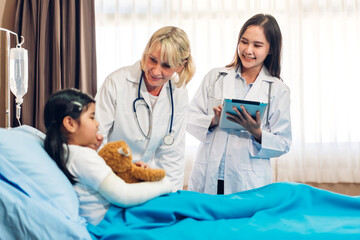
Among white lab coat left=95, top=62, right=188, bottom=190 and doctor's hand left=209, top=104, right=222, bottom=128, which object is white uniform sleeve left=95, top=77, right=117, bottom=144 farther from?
doctor's hand left=209, top=104, right=222, bottom=128

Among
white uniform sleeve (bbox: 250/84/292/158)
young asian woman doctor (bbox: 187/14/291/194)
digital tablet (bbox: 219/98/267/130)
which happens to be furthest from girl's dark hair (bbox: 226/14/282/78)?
digital tablet (bbox: 219/98/267/130)

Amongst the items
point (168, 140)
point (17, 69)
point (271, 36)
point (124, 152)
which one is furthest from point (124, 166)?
point (17, 69)

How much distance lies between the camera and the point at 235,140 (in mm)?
2266

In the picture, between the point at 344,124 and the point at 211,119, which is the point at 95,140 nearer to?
the point at 211,119

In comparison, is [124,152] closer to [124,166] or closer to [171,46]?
[124,166]

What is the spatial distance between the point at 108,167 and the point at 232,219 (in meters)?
0.49

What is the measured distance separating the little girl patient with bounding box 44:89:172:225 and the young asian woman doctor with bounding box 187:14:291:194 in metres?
0.76

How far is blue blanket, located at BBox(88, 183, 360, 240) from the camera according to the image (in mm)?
1375

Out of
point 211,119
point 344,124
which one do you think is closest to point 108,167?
point 211,119

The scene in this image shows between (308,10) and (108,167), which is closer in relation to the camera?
(108,167)

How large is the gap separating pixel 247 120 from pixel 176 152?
0.39 meters

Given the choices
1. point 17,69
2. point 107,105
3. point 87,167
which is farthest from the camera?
point 17,69

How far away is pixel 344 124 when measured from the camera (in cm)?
368

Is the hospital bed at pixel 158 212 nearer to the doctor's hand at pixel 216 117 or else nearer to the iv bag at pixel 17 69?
the doctor's hand at pixel 216 117
